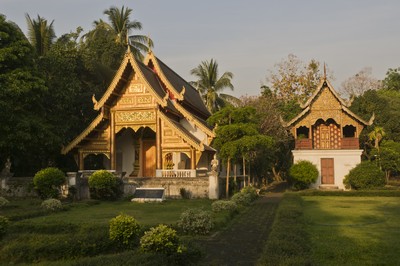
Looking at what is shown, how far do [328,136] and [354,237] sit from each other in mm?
22388

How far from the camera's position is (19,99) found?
67.8ft

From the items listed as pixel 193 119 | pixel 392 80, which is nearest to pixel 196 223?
pixel 193 119

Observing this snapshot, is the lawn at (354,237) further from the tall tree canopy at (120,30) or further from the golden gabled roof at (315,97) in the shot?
the tall tree canopy at (120,30)

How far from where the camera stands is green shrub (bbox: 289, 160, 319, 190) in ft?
92.6

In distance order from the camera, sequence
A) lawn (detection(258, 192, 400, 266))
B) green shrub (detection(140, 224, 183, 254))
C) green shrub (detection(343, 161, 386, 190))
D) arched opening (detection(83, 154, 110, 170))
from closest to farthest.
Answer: lawn (detection(258, 192, 400, 266)) → green shrub (detection(140, 224, 183, 254)) → green shrub (detection(343, 161, 386, 190)) → arched opening (detection(83, 154, 110, 170))

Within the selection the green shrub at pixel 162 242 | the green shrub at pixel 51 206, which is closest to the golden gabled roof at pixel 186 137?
the green shrub at pixel 51 206

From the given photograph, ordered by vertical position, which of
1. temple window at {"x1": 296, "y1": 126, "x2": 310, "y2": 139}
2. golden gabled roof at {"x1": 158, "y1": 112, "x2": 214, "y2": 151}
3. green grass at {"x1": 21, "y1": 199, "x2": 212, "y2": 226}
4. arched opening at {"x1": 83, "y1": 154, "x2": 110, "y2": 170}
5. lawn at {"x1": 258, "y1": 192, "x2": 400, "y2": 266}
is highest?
temple window at {"x1": 296, "y1": 126, "x2": 310, "y2": 139}

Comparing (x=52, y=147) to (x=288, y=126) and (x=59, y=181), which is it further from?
(x=288, y=126)

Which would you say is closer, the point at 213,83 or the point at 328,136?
the point at 328,136

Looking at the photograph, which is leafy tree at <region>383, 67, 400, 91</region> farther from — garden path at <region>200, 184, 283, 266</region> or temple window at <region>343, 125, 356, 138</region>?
garden path at <region>200, 184, 283, 266</region>

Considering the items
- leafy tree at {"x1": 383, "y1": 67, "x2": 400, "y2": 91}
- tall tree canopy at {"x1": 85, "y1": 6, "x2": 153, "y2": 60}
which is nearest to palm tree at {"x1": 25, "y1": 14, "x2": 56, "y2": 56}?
tall tree canopy at {"x1": 85, "y1": 6, "x2": 153, "y2": 60}

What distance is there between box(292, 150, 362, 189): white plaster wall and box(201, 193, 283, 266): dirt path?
55.5 feet

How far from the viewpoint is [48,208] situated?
15031mm

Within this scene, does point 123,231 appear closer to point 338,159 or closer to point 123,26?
point 338,159
